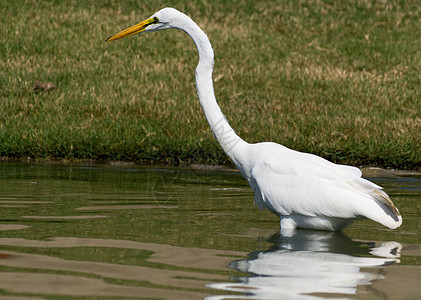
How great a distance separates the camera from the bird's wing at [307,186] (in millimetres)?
6270

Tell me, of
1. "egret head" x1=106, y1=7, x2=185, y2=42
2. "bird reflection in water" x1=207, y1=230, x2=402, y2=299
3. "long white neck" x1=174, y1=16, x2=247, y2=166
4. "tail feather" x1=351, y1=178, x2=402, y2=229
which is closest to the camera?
"bird reflection in water" x1=207, y1=230, x2=402, y2=299

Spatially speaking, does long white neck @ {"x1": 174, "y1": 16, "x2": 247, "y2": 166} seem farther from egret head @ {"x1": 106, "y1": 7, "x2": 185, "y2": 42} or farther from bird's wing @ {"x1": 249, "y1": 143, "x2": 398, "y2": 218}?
egret head @ {"x1": 106, "y1": 7, "x2": 185, "y2": 42}

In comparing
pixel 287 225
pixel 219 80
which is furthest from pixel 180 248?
pixel 219 80

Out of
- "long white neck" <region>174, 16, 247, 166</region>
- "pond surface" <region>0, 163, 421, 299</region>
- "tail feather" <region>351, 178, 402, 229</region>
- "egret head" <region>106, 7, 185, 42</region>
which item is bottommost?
"pond surface" <region>0, 163, 421, 299</region>

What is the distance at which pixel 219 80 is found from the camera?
14.2m

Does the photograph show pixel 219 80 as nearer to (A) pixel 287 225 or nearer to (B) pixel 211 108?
(B) pixel 211 108

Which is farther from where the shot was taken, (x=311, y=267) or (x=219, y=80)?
(x=219, y=80)

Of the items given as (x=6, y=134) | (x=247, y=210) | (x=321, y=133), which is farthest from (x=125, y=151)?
(x=247, y=210)

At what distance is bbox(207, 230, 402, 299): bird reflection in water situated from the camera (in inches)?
172

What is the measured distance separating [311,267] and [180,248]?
0.97 m

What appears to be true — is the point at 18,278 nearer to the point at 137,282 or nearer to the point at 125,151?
the point at 137,282

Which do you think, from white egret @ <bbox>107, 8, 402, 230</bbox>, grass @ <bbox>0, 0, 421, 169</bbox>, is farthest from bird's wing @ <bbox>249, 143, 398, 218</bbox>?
grass @ <bbox>0, 0, 421, 169</bbox>

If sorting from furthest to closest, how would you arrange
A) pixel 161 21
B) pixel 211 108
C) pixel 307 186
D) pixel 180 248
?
pixel 161 21
pixel 211 108
pixel 307 186
pixel 180 248

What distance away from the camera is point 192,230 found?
20.7 feet
